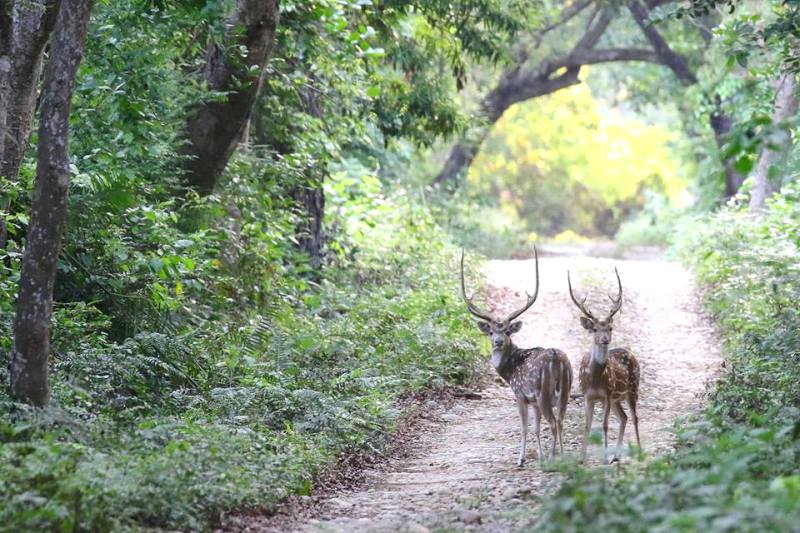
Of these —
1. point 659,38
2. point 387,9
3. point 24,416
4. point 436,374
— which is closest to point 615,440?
point 436,374

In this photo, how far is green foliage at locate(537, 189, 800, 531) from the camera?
5.39 meters

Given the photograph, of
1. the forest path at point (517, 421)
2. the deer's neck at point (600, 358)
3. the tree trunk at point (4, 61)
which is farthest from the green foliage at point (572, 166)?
the tree trunk at point (4, 61)

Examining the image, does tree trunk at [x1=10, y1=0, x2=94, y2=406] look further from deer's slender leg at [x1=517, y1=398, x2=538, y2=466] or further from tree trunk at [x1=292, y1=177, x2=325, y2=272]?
tree trunk at [x1=292, y1=177, x2=325, y2=272]

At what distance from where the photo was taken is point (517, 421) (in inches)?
497

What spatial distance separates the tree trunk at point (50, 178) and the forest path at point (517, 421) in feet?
8.61

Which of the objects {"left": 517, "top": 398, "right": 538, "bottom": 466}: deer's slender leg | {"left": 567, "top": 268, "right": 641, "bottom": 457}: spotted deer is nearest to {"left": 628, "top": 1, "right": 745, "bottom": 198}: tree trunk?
{"left": 567, "top": 268, "right": 641, "bottom": 457}: spotted deer

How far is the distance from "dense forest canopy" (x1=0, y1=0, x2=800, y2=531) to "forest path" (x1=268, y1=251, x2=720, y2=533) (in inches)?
22.3

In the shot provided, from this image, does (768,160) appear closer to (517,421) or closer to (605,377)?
(517,421)

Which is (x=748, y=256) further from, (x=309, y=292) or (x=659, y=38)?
(x=659, y=38)

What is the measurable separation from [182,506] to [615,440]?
521 centimetres

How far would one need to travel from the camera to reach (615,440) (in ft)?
36.2

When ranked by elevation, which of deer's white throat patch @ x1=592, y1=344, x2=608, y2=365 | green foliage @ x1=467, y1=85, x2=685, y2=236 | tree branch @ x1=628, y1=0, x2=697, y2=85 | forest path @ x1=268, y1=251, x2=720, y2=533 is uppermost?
tree branch @ x1=628, y1=0, x2=697, y2=85

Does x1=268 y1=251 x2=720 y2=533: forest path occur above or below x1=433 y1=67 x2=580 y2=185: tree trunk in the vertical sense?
below

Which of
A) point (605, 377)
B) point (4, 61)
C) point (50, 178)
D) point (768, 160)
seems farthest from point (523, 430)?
point (768, 160)
